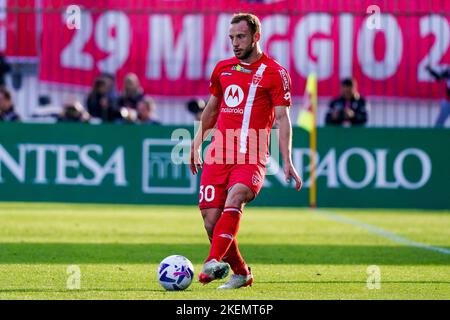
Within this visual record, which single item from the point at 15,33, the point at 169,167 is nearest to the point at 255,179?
the point at 169,167

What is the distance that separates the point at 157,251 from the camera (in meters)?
13.4

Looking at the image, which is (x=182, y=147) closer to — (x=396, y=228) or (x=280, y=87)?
(x=396, y=228)

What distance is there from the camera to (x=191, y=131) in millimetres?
21609

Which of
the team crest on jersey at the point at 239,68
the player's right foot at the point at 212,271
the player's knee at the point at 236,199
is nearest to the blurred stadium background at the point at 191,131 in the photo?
the player's right foot at the point at 212,271

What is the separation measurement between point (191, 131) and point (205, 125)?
11.4m

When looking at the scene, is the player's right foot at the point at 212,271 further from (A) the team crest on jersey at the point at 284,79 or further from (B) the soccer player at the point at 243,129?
(A) the team crest on jersey at the point at 284,79

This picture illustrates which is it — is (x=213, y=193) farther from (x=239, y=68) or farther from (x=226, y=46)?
(x=226, y=46)

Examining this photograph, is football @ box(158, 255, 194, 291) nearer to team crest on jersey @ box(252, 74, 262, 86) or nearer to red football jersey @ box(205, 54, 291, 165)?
red football jersey @ box(205, 54, 291, 165)

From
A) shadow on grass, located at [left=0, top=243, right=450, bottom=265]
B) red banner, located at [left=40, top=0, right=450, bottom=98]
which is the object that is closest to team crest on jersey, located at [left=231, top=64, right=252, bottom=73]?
shadow on grass, located at [left=0, top=243, right=450, bottom=265]

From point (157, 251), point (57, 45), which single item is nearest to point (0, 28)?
point (57, 45)

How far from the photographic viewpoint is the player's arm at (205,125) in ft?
33.5

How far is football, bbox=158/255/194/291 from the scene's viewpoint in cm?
946
